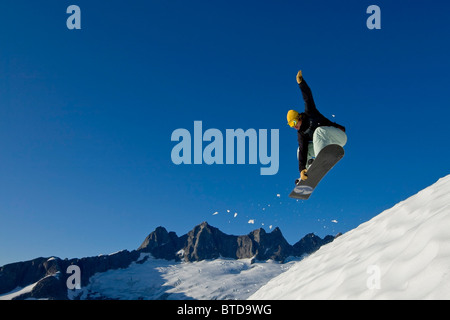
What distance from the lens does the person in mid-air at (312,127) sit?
791 cm

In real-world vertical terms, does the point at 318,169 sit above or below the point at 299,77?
below

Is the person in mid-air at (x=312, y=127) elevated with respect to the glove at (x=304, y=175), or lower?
elevated

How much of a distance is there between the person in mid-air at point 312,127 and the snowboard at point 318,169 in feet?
0.52

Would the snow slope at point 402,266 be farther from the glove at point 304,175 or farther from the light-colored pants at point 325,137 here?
the glove at point 304,175

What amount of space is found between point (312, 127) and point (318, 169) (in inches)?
52.6

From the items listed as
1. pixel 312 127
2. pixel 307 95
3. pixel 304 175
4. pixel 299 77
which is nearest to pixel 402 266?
pixel 312 127

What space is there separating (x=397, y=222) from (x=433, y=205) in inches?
27.8

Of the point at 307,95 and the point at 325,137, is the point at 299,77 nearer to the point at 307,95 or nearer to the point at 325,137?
the point at 307,95

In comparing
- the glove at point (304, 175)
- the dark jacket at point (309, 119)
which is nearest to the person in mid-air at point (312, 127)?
the dark jacket at point (309, 119)

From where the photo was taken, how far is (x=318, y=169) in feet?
28.9

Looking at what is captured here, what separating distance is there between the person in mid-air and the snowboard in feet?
0.52
